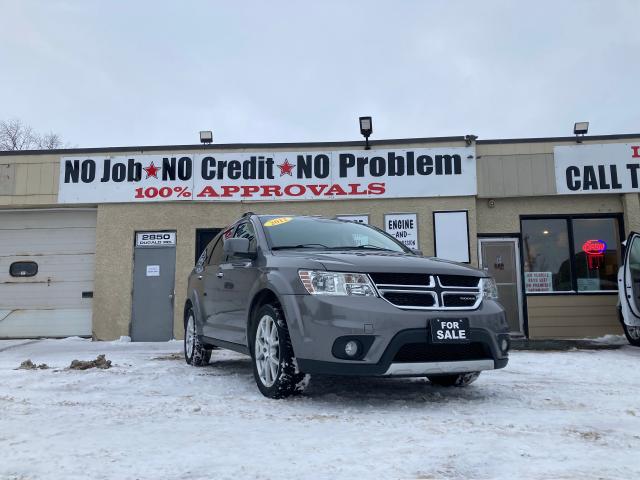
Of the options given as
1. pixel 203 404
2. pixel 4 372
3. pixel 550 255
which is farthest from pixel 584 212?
pixel 4 372

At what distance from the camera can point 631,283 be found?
9.24 m

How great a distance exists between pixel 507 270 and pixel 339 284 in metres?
8.69

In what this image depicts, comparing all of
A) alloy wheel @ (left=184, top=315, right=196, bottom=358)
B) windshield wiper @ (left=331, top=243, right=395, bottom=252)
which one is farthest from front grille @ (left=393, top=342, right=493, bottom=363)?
alloy wheel @ (left=184, top=315, right=196, bottom=358)

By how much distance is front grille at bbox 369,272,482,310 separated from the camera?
4148 millimetres

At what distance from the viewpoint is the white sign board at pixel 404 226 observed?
1175 centimetres

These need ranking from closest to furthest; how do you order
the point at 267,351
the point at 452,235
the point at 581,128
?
the point at 267,351 < the point at 452,235 < the point at 581,128

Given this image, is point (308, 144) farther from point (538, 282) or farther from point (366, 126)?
point (538, 282)

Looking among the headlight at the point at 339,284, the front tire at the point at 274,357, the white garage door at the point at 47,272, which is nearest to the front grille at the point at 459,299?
the headlight at the point at 339,284

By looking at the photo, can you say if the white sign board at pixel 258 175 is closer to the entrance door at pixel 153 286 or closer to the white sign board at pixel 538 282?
the entrance door at pixel 153 286

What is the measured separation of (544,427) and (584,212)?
9.55 m

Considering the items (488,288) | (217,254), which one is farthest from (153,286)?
(488,288)

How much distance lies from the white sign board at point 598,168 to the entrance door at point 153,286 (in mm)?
8514

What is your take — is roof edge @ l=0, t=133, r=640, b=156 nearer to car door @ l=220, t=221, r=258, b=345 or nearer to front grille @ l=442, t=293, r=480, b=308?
car door @ l=220, t=221, r=258, b=345

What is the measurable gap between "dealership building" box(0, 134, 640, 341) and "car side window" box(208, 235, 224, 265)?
4958 mm
